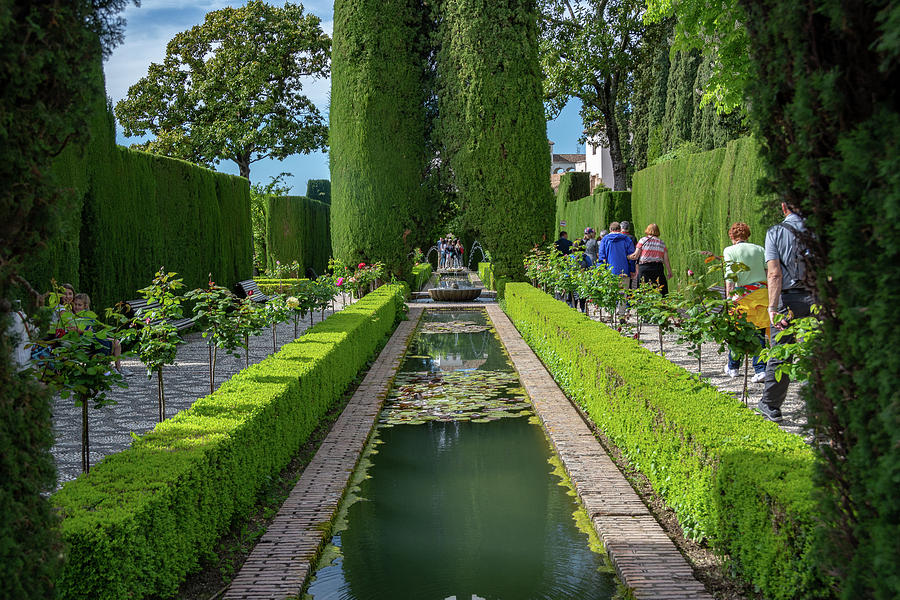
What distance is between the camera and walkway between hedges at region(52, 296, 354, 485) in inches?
235

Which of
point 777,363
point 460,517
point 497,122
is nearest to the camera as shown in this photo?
point 460,517

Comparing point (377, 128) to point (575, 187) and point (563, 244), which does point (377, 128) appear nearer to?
point (563, 244)

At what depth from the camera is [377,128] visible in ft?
64.4

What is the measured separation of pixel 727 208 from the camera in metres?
12.5

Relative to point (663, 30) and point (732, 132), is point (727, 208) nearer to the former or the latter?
point (732, 132)

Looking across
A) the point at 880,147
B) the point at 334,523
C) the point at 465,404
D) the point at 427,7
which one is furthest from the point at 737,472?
the point at 427,7

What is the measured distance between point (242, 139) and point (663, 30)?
17.6 m

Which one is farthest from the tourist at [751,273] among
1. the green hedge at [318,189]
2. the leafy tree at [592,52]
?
the green hedge at [318,189]

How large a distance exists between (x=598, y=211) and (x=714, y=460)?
2113 cm

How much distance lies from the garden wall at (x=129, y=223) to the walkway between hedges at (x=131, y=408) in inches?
55.1

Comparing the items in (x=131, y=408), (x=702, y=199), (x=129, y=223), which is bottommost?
(x=131, y=408)

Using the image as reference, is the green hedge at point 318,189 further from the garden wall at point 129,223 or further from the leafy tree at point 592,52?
the garden wall at point 129,223

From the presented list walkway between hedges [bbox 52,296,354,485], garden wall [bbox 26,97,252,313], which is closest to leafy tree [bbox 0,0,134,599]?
walkway between hedges [bbox 52,296,354,485]

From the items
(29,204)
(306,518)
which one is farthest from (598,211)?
(29,204)
